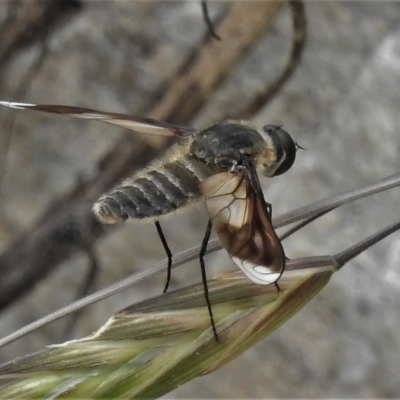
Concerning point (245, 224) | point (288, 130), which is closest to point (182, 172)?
point (245, 224)

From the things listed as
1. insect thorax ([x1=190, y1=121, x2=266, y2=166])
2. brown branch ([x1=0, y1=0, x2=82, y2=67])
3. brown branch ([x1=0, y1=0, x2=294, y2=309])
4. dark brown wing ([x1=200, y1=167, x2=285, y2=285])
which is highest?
brown branch ([x1=0, y1=0, x2=82, y2=67])

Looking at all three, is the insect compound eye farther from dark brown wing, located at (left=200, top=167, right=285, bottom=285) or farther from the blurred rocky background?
the blurred rocky background

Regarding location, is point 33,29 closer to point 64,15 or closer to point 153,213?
point 64,15

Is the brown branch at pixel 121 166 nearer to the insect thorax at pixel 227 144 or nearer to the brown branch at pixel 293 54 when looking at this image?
the brown branch at pixel 293 54

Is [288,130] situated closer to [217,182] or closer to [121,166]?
[121,166]

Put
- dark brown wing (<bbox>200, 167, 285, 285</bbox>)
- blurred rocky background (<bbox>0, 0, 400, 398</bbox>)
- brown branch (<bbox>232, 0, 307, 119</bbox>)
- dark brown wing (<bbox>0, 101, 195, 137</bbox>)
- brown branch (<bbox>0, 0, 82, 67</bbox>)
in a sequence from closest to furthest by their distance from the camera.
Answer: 1. dark brown wing (<bbox>200, 167, 285, 285</bbox>)
2. dark brown wing (<bbox>0, 101, 195, 137</bbox>)
3. brown branch (<bbox>232, 0, 307, 119</bbox>)
4. brown branch (<bbox>0, 0, 82, 67</bbox>)
5. blurred rocky background (<bbox>0, 0, 400, 398</bbox>)

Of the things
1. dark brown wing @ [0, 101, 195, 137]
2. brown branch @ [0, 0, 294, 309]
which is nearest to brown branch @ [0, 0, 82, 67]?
brown branch @ [0, 0, 294, 309]

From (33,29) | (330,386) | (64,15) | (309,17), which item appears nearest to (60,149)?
(64,15)
